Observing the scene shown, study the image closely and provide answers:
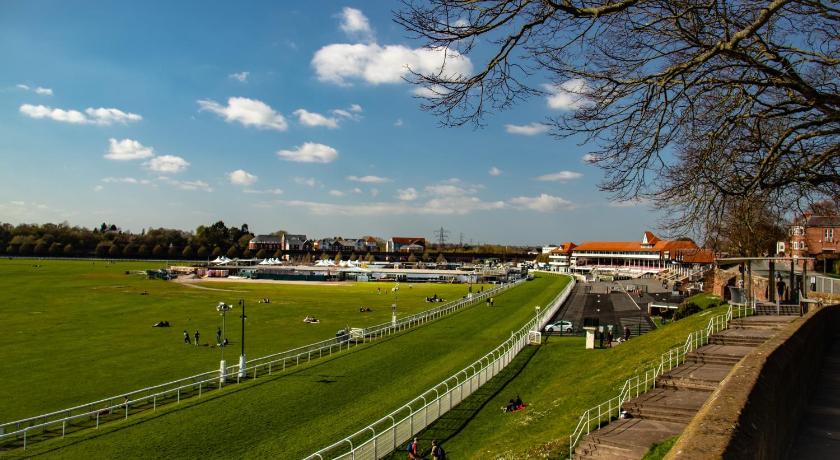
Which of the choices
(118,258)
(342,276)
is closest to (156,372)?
(342,276)

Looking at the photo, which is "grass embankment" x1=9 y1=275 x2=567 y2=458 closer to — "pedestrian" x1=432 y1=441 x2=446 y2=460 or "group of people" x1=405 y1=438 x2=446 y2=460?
"group of people" x1=405 y1=438 x2=446 y2=460

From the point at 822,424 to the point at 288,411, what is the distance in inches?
652

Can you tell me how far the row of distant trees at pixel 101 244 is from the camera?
176 metres

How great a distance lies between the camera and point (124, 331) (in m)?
40.3

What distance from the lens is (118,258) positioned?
182 metres

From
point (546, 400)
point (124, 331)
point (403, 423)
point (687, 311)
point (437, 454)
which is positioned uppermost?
point (687, 311)

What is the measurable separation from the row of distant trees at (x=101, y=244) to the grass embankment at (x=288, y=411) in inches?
6766

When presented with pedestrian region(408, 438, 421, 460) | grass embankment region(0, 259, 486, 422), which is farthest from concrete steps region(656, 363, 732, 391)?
grass embankment region(0, 259, 486, 422)

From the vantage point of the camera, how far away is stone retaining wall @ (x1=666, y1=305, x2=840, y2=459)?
512 cm

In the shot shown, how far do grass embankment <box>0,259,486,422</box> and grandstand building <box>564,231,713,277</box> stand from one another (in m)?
64.4

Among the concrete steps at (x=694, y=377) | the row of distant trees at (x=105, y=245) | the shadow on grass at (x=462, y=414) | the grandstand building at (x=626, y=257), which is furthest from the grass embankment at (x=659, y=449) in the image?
the row of distant trees at (x=105, y=245)

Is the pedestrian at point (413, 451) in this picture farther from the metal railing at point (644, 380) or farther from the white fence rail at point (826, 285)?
the white fence rail at point (826, 285)

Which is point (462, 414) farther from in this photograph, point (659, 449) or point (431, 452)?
point (659, 449)

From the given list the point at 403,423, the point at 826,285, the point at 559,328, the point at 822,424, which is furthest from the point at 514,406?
the point at 826,285
